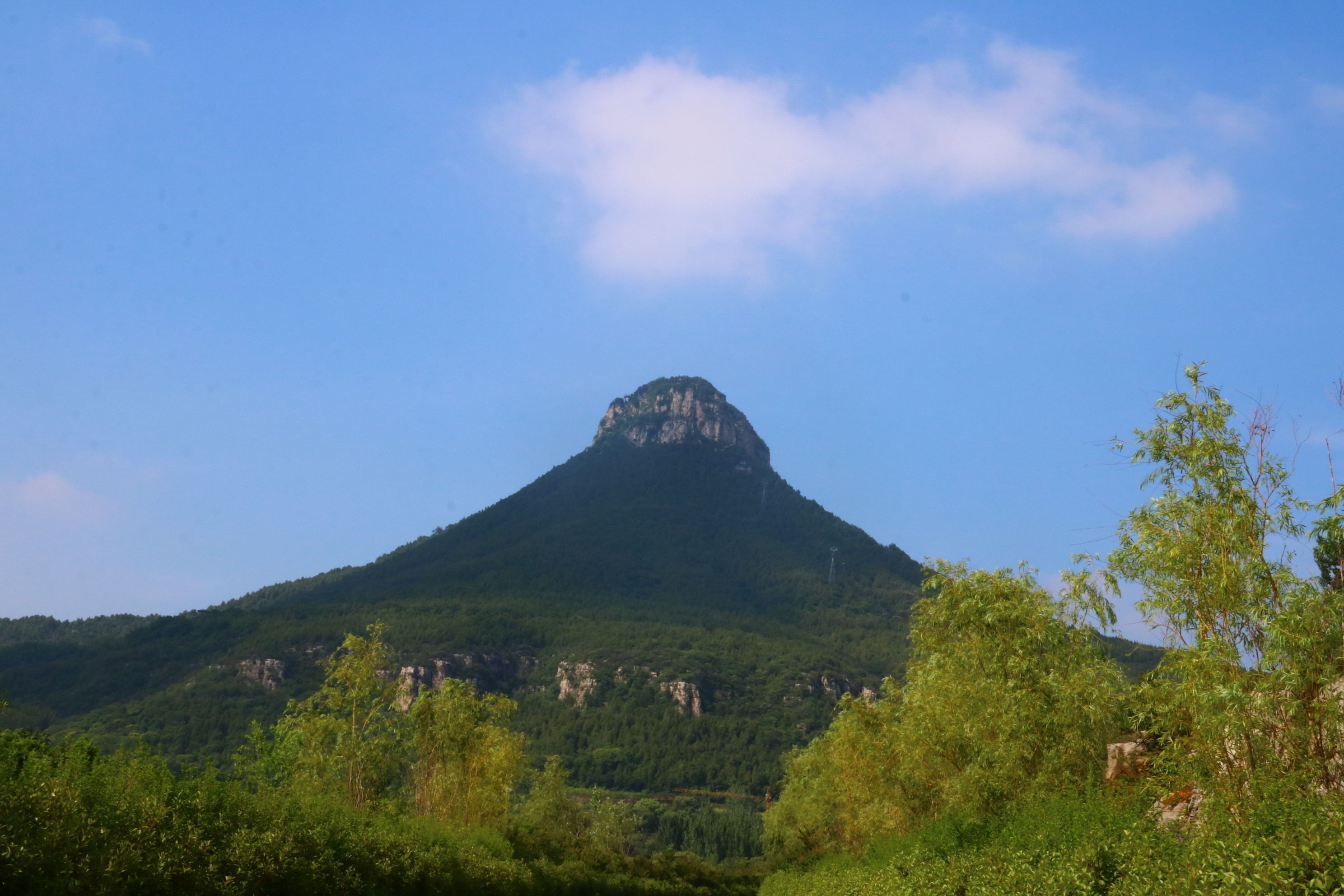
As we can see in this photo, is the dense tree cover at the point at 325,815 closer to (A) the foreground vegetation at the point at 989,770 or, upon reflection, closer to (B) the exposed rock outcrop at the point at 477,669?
(A) the foreground vegetation at the point at 989,770

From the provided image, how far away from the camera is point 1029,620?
24.8 m

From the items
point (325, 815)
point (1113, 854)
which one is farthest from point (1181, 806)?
point (325, 815)

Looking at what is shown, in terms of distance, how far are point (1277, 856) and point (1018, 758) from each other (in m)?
13.9

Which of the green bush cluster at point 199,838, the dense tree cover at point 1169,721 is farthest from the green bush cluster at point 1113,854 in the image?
the green bush cluster at point 199,838

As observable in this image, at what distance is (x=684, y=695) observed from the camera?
17775 centimetres

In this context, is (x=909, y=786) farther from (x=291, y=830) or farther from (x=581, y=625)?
(x=581, y=625)

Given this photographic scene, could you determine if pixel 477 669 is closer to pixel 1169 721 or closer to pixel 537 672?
pixel 537 672

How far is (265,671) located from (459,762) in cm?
12838

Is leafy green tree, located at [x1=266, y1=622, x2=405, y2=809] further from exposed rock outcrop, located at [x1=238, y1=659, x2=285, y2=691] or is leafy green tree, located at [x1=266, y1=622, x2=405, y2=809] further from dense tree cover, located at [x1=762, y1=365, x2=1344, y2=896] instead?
exposed rock outcrop, located at [x1=238, y1=659, x2=285, y2=691]

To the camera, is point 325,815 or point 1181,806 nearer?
point 1181,806

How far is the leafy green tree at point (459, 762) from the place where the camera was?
4194cm

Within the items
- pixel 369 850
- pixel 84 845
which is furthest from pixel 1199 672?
pixel 369 850

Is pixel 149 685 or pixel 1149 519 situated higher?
pixel 1149 519

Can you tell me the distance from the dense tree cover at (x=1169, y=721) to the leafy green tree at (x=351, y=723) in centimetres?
1896
